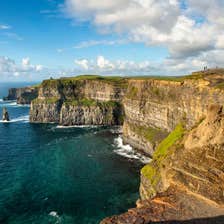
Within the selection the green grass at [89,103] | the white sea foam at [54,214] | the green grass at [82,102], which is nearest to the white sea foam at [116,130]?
the green grass at [89,103]

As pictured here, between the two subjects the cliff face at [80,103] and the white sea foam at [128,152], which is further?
the cliff face at [80,103]

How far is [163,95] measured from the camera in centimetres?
9975

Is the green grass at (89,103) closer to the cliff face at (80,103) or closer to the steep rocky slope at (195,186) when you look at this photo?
the cliff face at (80,103)

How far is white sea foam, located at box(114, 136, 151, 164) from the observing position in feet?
298

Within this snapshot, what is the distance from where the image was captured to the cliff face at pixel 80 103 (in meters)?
157

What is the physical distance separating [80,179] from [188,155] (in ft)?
135

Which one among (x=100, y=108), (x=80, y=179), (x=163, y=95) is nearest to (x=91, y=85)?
(x=100, y=108)

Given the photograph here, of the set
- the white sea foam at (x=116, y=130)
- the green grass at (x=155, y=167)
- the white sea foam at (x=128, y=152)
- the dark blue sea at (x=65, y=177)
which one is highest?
the green grass at (x=155, y=167)

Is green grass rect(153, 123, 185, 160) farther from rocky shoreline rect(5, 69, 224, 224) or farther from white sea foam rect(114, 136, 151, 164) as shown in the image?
white sea foam rect(114, 136, 151, 164)

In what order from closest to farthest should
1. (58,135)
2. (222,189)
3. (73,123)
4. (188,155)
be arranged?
(222,189), (188,155), (58,135), (73,123)

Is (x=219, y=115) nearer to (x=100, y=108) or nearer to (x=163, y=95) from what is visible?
(x=163, y=95)

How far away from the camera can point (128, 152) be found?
323ft

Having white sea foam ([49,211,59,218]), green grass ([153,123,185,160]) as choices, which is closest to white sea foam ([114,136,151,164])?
green grass ([153,123,185,160])

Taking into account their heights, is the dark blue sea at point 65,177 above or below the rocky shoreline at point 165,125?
below
